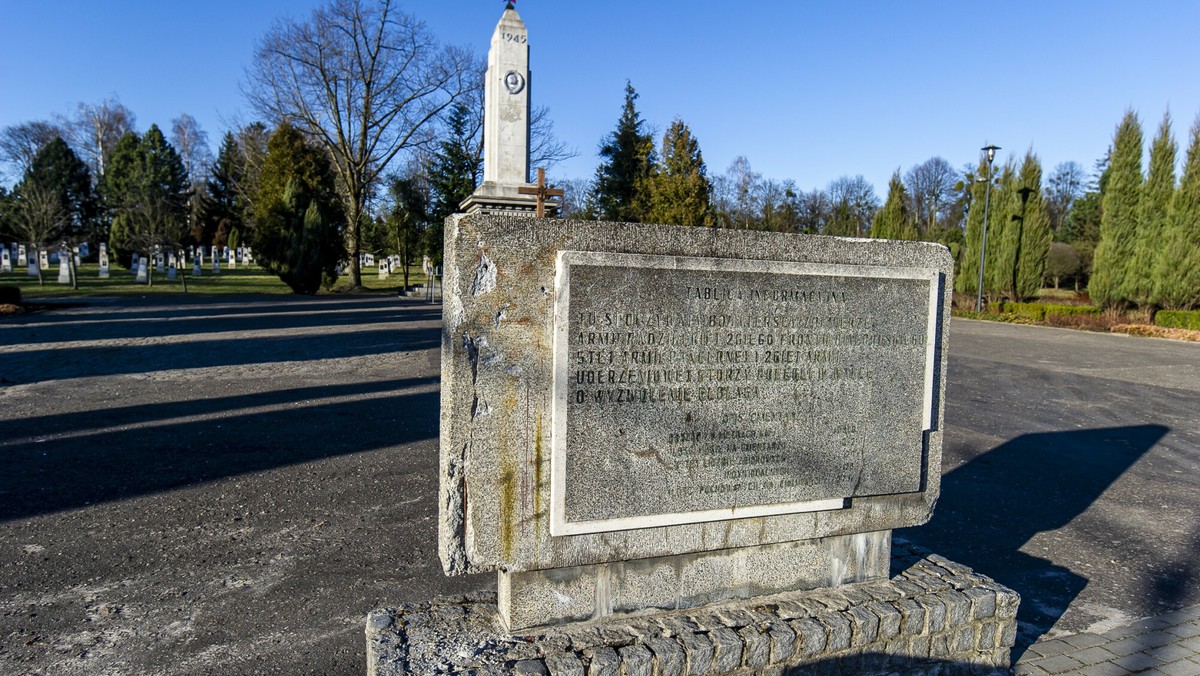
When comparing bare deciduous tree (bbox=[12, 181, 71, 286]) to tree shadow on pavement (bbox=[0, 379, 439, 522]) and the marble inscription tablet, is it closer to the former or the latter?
tree shadow on pavement (bbox=[0, 379, 439, 522])

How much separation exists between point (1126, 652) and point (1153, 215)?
26.5 m

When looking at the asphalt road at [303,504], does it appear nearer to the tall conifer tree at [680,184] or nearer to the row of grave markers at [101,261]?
the tall conifer tree at [680,184]

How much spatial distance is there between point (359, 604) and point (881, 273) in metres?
3.08

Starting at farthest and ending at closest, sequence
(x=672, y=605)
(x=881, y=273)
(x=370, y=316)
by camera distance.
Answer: (x=370, y=316)
(x=881, y=273)
(x=672, y=605)

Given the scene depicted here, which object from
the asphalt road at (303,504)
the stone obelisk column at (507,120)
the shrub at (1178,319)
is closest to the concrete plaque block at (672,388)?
the asphalt road at (303,504)

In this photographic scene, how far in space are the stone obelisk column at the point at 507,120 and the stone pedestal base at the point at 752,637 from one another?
450 inches

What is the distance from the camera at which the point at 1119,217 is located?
83.3 ft

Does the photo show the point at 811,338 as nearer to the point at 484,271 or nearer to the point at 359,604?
the point at 484,271

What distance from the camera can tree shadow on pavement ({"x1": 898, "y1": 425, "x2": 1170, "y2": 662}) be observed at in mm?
4359

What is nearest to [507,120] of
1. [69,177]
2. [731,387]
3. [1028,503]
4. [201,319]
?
Answer: [201,319]

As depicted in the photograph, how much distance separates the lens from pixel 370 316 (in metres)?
22.1

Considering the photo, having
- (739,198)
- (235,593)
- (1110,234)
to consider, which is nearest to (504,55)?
(235,593)

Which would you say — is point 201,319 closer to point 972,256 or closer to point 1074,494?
point 1074,494

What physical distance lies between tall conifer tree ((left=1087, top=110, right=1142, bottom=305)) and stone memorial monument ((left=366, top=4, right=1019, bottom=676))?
86.8 feet
